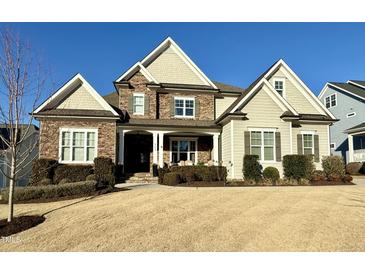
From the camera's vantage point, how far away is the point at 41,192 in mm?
10359

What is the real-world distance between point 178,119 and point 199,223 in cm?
1278

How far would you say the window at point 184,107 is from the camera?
19.3m

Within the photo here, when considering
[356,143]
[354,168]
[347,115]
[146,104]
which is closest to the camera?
[146,104]

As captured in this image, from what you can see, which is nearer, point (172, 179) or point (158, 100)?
point (172, 179)

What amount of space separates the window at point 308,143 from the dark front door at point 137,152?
421 inches

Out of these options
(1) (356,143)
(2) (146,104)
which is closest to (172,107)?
(2) (146,104)

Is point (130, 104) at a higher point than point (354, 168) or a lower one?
higher

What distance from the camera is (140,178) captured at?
16.5m

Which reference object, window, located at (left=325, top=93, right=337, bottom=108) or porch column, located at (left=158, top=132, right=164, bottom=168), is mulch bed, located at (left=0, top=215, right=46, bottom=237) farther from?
window, located at (left=325, top=93, right=337, bottom=108)

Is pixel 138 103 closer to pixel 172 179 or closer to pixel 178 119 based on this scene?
pixel 178 119

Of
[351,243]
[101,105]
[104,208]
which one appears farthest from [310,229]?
[101,105]

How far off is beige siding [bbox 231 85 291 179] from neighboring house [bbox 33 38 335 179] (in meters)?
0.06

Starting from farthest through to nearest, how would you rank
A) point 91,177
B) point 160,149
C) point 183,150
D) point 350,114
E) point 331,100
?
point 331,100 < point 350,114 < point 183,150 < point 160,149 < point 91,177

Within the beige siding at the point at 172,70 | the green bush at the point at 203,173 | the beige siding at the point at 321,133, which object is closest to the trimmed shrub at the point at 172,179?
the green bush at the point at 203,173
